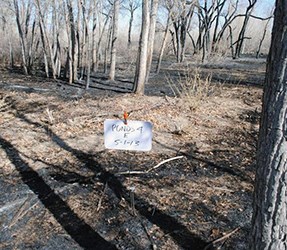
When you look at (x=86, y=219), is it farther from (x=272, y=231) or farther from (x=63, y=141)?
(x=63, y=141)

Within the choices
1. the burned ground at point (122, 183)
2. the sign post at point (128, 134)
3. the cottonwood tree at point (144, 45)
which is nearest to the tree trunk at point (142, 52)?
the cottonwood tree at point (144, 45)

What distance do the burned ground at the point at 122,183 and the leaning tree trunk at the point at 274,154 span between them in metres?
0.75

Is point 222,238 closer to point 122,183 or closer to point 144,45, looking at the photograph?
point 122,183

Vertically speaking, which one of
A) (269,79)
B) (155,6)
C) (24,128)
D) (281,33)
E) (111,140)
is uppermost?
(155,6)

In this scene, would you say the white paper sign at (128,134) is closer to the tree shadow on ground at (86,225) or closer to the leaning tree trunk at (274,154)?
the tree shadow on ground at (86,225)

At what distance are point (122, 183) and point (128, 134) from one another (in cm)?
54

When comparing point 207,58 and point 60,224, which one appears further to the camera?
point 207,58

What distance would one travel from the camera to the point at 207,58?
51.9 ft

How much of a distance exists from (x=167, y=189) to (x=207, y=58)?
1432cm

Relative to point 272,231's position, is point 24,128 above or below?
below

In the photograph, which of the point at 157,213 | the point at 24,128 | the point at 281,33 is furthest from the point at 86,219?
the point at 24,128

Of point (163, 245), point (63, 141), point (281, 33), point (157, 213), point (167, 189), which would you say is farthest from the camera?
point (63, 141)

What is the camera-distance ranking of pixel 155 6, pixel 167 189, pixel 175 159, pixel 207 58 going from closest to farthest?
pixel 167 189 → pixel 175 159 → pixel 155 6 → pixel 207 58

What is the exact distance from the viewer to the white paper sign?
2.16 metres
